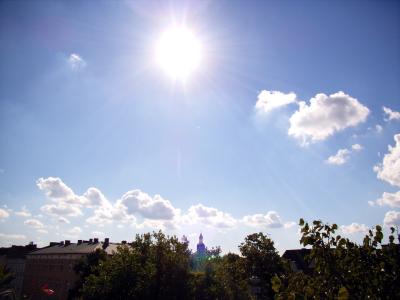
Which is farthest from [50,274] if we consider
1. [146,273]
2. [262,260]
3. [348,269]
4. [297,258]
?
[348,269]

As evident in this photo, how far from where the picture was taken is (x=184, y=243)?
28.1 m

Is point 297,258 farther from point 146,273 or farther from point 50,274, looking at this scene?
point 50,274

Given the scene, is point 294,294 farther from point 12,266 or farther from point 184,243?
point 12,266

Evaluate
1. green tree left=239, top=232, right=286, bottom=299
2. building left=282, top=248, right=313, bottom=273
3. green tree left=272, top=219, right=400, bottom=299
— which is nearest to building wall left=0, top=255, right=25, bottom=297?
building left=282, top=248, right=313, bottom=273

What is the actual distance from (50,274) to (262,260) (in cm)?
6438

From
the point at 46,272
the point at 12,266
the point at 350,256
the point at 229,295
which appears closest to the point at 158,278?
the point at 229,295

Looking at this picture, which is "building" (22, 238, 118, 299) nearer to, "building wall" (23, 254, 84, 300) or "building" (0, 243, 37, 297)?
"building wall" (23, 254, 84, 300)

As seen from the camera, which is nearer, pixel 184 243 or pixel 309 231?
pixel 309 231

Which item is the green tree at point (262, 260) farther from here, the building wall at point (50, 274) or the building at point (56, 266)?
the building wall at point (50, 274)

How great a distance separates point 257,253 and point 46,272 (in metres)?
65.6

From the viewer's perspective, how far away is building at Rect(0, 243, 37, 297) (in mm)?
94750

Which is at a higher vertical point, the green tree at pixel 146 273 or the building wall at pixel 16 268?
the building wall at pixel 16 268

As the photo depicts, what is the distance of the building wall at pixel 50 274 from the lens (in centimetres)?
7759

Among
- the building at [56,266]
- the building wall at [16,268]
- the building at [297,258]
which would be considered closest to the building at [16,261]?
the building wall at [16,268]
